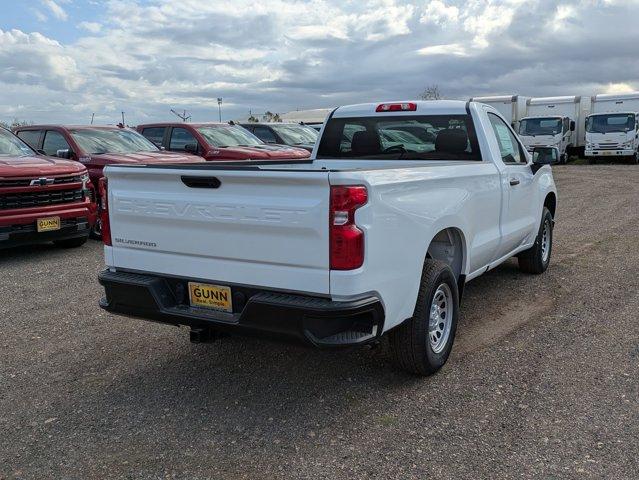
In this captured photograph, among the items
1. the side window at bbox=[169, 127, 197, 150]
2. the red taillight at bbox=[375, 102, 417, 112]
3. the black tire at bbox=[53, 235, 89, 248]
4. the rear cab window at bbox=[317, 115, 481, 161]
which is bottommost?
the black tire at bbox=[53, 235, 89, 248]

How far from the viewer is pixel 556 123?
26.3 metres

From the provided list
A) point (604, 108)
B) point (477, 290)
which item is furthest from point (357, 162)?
point (604, 108)

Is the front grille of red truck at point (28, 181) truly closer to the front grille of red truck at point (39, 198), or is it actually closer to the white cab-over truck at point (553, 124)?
the front grille of red truck at point (39, 198)

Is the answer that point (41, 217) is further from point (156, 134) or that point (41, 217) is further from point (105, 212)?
point (156, 134)

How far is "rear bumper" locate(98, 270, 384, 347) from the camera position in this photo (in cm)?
321

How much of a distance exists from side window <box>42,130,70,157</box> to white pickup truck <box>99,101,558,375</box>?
22.1ft

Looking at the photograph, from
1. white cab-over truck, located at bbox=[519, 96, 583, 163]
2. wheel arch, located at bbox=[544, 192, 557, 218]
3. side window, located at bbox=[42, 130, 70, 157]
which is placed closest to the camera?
wheel arch, located at bbox=[544, 192, 557, 218]

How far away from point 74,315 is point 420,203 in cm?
350

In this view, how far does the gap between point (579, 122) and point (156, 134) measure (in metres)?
23.1

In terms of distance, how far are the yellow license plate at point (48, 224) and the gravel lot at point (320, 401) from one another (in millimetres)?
2100

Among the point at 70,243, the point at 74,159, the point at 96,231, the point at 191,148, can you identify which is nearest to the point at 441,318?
the point at 70,243

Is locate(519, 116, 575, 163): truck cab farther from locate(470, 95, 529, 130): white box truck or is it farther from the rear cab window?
the rear cab window

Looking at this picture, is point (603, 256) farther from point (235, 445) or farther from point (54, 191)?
point (54, 191)

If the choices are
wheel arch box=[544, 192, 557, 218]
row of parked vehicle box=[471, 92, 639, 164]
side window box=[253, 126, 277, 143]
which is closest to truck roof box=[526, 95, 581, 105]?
row of parked vehicle box=[471, 92, 639, 164]
